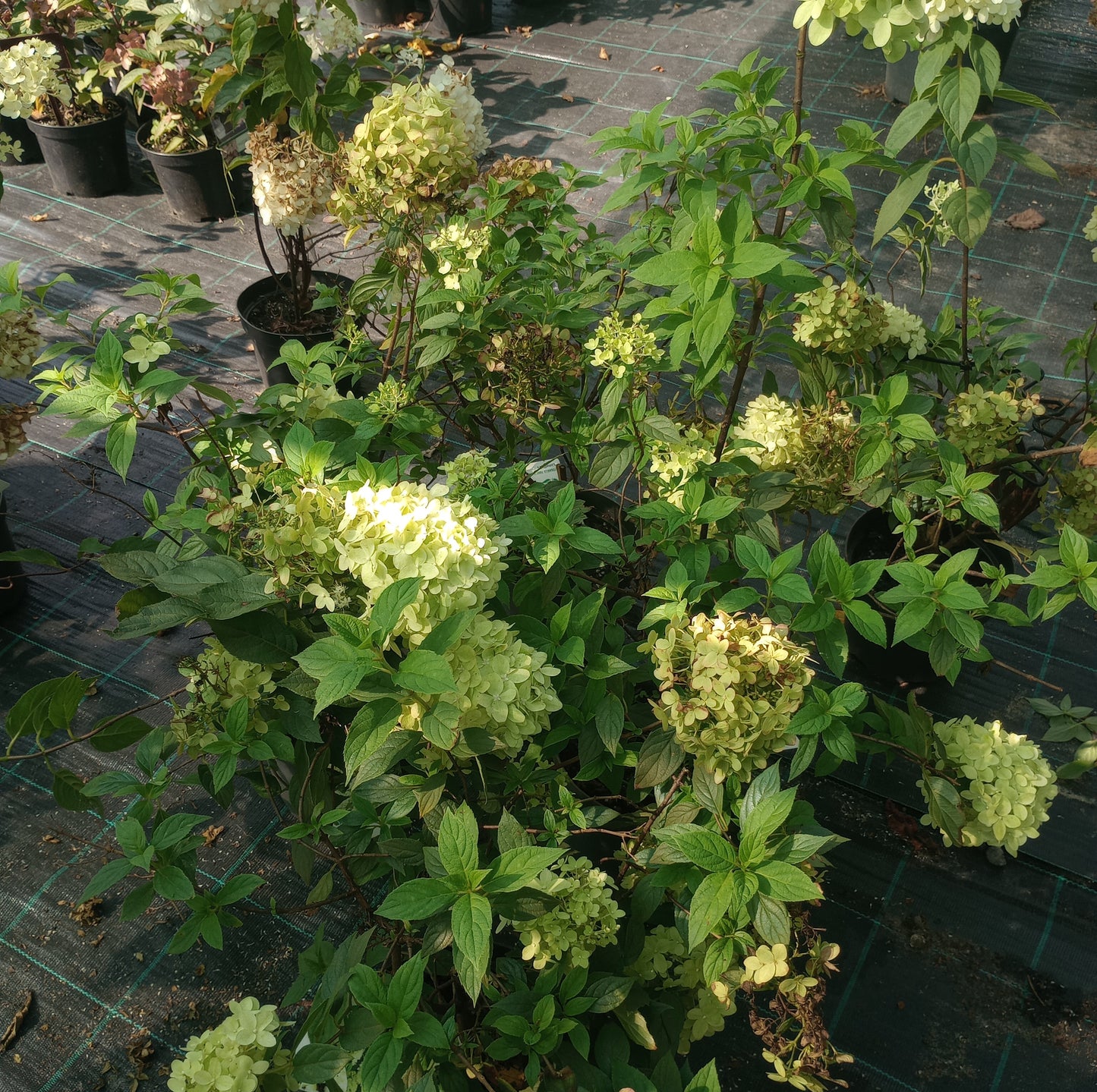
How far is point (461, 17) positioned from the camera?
5289mm

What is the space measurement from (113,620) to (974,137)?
7.68ft

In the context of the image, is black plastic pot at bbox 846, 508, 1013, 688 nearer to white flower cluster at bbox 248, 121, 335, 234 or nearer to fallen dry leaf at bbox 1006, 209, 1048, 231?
white flower cluster at bbox 248, 121, 335, 234

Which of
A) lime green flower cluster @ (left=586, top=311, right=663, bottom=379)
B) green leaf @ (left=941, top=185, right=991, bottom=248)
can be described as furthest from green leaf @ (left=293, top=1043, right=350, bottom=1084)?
green leaf @ (left=941, top=185, right=991, bottom=248)

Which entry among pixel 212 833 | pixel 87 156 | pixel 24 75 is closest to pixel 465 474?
pixel 212 833

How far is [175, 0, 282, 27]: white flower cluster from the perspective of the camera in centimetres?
219

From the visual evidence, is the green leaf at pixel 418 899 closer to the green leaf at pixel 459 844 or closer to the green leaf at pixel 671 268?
the green leaf at pixel 459 844

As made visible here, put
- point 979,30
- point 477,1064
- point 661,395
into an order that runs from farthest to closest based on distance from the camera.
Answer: point 979,30 < point 661,395 < point 477,1064

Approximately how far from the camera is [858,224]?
3842 millimetres

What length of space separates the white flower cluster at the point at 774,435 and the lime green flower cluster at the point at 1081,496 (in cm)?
67

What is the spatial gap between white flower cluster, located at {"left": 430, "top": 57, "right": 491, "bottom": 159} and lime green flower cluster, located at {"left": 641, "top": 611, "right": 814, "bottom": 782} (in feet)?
3.52

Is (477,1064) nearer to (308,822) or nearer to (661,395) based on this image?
(308,822)

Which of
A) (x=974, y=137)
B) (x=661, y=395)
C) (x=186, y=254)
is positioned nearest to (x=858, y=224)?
(x=661, y=395)

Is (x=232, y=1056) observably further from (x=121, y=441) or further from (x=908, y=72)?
(x=908, y=72)

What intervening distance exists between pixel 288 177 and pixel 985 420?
1873 mm
